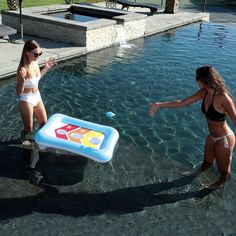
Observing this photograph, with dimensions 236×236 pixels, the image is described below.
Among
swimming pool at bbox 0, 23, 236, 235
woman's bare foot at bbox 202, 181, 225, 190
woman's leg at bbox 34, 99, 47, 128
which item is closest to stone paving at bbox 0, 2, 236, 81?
swimming pool at bbox 0, 23, 236, 235

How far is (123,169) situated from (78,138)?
1163 millimetres

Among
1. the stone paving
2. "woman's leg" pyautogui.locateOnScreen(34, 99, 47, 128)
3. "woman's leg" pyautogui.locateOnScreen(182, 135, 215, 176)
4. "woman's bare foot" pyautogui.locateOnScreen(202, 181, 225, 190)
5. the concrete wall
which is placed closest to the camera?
"woman's leg" pyautogui.locateOnScreen(182, 135, 215, 176)

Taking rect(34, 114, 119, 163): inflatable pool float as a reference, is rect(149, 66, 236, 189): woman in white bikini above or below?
above

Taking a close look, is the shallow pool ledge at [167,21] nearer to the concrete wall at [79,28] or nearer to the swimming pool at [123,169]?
the concrete wall at [79,28]

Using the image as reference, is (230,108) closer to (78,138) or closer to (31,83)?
(78,138)

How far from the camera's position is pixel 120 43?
671 inches

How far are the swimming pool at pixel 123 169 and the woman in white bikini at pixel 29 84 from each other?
0.87 meters

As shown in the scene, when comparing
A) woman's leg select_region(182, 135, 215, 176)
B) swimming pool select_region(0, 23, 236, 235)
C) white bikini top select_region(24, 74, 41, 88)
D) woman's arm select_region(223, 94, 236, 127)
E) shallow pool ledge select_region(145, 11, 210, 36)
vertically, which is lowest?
swimming pool select_region(0, 23, 236, 235)

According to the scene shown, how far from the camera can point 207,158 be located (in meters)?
6.99

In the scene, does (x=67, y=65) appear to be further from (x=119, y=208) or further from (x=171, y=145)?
(x=119, y=208)

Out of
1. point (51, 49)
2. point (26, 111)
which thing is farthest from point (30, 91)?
point (51, 49)

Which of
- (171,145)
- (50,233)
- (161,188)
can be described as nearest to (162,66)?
(171,145)

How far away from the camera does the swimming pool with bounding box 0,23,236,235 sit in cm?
594

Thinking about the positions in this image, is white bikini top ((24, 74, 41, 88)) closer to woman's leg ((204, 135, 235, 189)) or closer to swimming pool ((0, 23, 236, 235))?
swimming pool ((0, 23, 236, 235))
